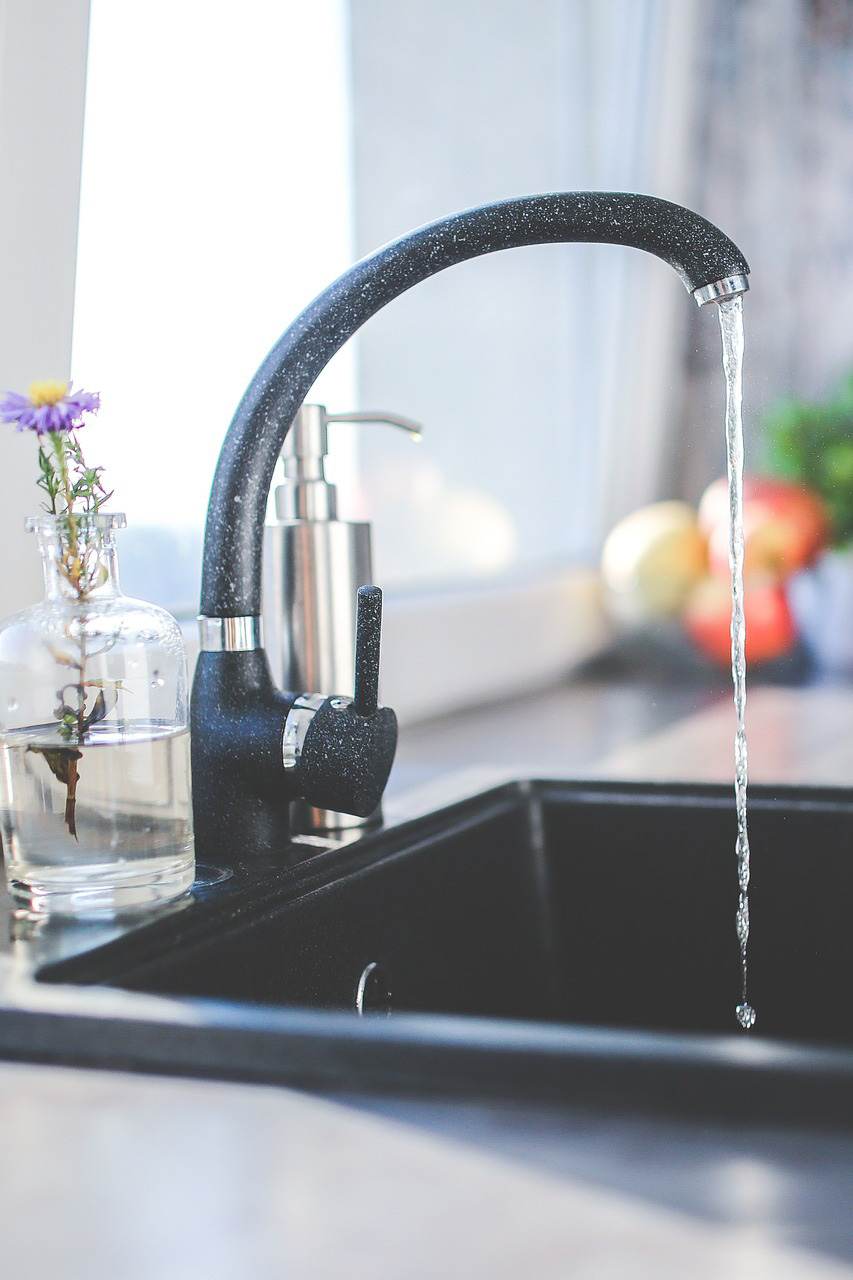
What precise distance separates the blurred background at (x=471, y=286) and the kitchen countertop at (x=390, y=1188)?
1.44 ft

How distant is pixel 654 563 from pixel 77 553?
4.03ft

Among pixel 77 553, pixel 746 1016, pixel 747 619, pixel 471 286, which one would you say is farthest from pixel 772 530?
pixel 77 553

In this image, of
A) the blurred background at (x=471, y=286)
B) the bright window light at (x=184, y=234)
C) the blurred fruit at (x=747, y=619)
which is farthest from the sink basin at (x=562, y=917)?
the blurred fruit at (x=747, y=619)

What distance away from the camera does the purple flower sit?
0.50m

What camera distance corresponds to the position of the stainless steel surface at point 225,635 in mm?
620

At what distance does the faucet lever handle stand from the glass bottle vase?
9cm

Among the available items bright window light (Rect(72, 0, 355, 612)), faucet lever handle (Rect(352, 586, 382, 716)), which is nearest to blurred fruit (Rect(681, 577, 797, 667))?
bright window light (Rect(72, 0, 355, 612))

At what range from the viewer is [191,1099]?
1.07ft

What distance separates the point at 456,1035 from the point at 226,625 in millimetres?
332

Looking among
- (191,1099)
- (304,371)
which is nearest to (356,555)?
(304,371)

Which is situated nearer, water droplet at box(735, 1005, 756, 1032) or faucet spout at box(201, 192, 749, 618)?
faucet spout at box(201, 192, 749, 618)

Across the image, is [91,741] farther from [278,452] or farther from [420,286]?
[420,286]

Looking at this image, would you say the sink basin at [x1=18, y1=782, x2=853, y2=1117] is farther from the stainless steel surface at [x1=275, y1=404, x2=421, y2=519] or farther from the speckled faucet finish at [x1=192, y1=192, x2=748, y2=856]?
the stainless steel surface at [x1=275, y1=404, x2=421, y2=519]

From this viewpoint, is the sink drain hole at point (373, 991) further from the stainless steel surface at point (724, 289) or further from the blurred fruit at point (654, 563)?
the blurred fruit at point (654, 563)
